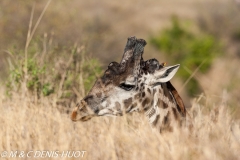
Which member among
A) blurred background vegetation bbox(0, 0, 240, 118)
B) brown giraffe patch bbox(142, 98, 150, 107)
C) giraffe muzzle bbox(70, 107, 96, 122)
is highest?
blurred background vegetation bbox(0, 0, 240, 118)

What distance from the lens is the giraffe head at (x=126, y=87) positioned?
710cm

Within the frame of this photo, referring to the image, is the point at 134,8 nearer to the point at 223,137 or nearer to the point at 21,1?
the point at 21,1

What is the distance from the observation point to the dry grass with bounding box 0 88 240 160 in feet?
19.9

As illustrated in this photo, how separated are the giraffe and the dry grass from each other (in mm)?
205

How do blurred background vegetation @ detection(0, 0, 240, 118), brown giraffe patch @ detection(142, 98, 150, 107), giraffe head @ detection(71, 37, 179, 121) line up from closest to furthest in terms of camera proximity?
1. giraffe head @ detection(71, 37, 179, 121)
2. brown giraffe patch @ detection(142, 98, 150, 107)
3. blurred background vegetation @ detection(0, 0, 240, 118)

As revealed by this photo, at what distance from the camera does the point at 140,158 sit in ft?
19.9

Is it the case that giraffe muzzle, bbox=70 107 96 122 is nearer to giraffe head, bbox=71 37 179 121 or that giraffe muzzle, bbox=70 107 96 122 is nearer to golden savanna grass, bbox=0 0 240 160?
giraffe head, bbox=71 37 179 121

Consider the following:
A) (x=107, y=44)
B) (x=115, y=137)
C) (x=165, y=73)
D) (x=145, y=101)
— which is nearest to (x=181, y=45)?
(x=107, y=44)

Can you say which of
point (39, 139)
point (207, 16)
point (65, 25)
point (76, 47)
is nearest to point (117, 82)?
point (39, 139)

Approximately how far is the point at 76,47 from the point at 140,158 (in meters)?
4.90

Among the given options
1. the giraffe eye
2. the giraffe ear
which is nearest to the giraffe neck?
the giraffe ear

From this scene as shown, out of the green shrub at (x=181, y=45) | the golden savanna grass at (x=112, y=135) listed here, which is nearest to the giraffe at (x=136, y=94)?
the golden savanna grass at (x=112, y=135)

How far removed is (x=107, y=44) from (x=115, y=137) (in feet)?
61.2

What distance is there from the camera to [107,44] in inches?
998
